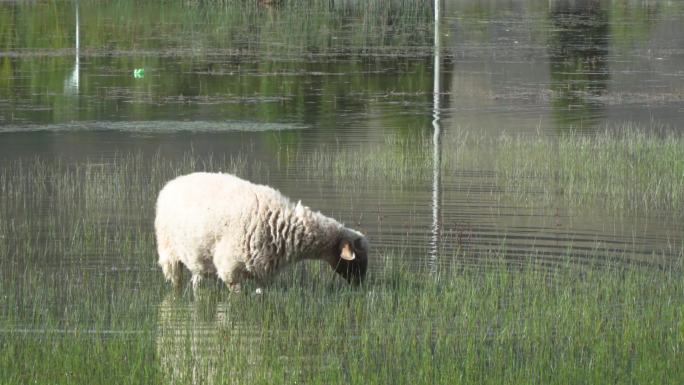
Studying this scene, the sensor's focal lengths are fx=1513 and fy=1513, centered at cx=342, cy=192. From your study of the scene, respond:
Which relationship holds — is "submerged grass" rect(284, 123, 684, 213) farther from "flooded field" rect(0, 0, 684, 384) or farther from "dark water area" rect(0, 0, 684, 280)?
"dark water area" rect(0, 0, 684, 280)

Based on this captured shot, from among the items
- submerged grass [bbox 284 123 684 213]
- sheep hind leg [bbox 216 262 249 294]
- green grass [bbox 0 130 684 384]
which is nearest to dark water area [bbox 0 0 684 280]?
submerged grass [bbox 284 123 684 213]

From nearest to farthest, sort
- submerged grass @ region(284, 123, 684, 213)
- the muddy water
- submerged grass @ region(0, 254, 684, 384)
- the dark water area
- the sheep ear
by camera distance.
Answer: submerged grass @ region(0, 254, 684, 384) → the sheep ear → the muddy water → the dark water area → submerged grass @ region(284, 123, 684, 213)

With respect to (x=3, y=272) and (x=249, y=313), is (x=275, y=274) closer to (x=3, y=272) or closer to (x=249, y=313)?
(x=249, y=313)

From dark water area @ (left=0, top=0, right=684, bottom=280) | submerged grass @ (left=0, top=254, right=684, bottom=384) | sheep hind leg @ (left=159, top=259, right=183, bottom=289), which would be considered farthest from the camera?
dark water area @ (left=0, top=0, right=684, bottom=280)

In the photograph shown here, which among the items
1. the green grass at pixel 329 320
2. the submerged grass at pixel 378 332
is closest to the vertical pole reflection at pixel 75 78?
the green grass at pixel 329 320

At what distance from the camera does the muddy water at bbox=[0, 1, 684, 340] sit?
17.4m

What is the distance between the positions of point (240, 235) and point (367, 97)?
20.1m

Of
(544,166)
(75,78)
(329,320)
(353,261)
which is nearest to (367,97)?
(75,78)

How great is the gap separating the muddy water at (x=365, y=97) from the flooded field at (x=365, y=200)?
86 millimetres

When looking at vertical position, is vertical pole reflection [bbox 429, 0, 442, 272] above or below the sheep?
below

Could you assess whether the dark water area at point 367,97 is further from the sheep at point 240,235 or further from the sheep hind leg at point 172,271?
the sheep at point 240,235

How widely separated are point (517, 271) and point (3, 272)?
483 cm

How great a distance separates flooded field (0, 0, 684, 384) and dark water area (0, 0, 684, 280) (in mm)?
93

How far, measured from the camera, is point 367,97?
32812 millimetres
